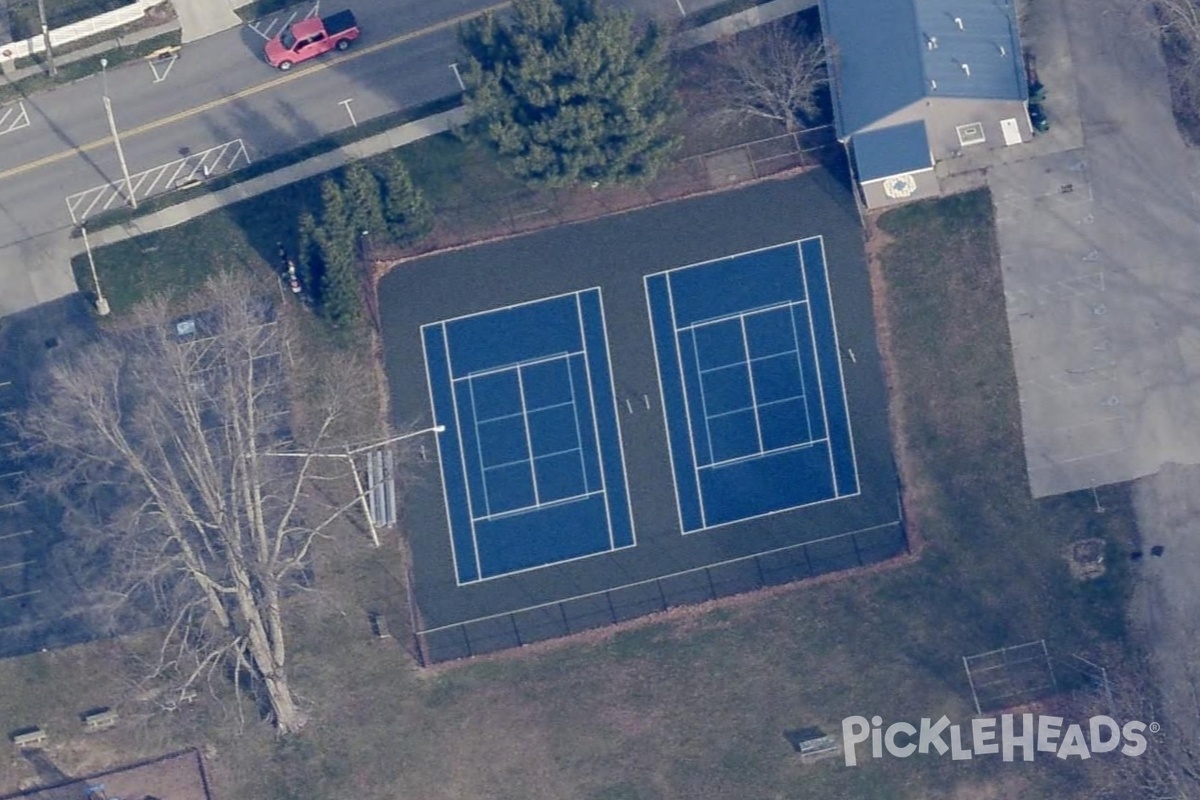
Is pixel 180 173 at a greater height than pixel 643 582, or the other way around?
pixel 180 173

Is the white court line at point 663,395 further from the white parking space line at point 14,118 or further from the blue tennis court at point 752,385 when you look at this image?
the white parking space line at point 14,118

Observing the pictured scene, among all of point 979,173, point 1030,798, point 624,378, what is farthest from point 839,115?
point 1030,798

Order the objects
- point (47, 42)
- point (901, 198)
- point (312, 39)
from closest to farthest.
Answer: point (901, 198), point (312, 39), point (47, 42)

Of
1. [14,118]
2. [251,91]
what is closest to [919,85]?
[251,91]

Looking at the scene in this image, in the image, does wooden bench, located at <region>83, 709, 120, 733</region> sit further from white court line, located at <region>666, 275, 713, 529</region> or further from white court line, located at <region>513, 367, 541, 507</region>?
white court line, located at <region>666, 275, 713, 529</region>

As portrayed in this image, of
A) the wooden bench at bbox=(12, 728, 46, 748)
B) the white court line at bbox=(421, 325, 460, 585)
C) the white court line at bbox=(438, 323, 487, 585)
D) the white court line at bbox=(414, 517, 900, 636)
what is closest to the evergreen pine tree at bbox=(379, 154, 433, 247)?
the white court line at bbox=(421, 325, 460, 585)

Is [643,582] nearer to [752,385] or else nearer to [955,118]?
[752,385]

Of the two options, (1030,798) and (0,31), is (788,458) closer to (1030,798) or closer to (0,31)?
(1030,798)
